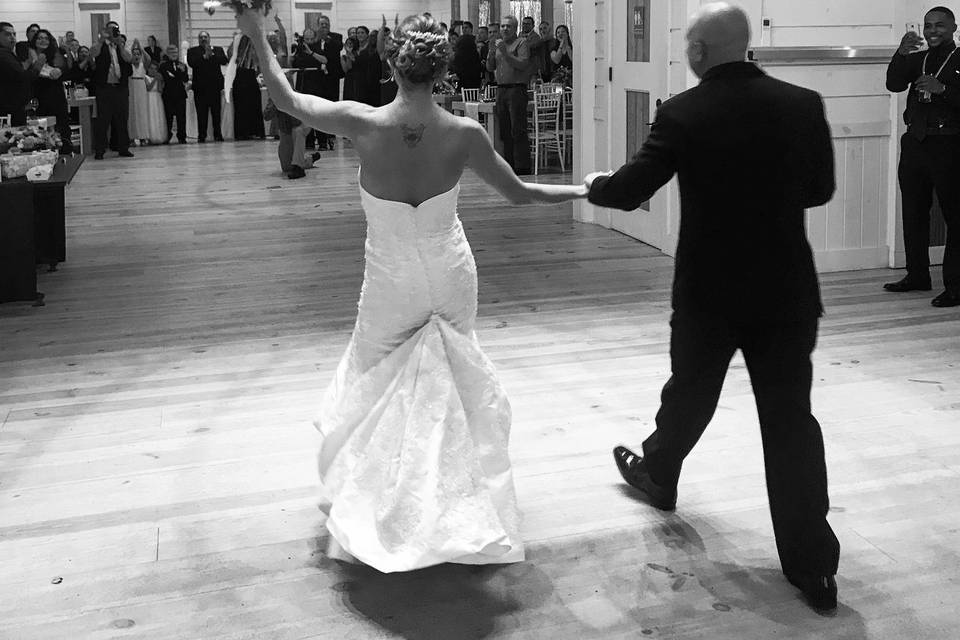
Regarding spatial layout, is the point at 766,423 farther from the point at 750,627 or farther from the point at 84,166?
the point at 84,166

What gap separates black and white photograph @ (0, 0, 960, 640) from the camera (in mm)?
2748

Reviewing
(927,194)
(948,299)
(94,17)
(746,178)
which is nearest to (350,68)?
(94,17)

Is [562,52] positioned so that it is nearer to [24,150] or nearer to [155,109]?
[155,109]

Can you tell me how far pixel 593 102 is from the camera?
8797 millimetres

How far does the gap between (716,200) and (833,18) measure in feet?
15.1

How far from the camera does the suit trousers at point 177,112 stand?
17.0m

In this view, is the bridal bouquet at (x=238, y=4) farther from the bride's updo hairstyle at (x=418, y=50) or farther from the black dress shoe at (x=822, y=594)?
the black dress shoe at (x=822, y=594)

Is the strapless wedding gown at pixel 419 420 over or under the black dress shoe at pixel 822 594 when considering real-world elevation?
over

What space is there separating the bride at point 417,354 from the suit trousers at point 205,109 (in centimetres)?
1505

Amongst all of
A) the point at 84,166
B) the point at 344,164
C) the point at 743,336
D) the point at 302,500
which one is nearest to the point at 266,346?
the point at 302,500

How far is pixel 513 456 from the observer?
3.94 meters

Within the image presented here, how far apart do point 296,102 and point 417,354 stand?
717 mm

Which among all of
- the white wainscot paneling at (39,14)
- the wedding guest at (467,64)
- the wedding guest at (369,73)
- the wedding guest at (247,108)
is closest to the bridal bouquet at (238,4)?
the wedding guest at (467,64)

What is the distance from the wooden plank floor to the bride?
198 millimetres
